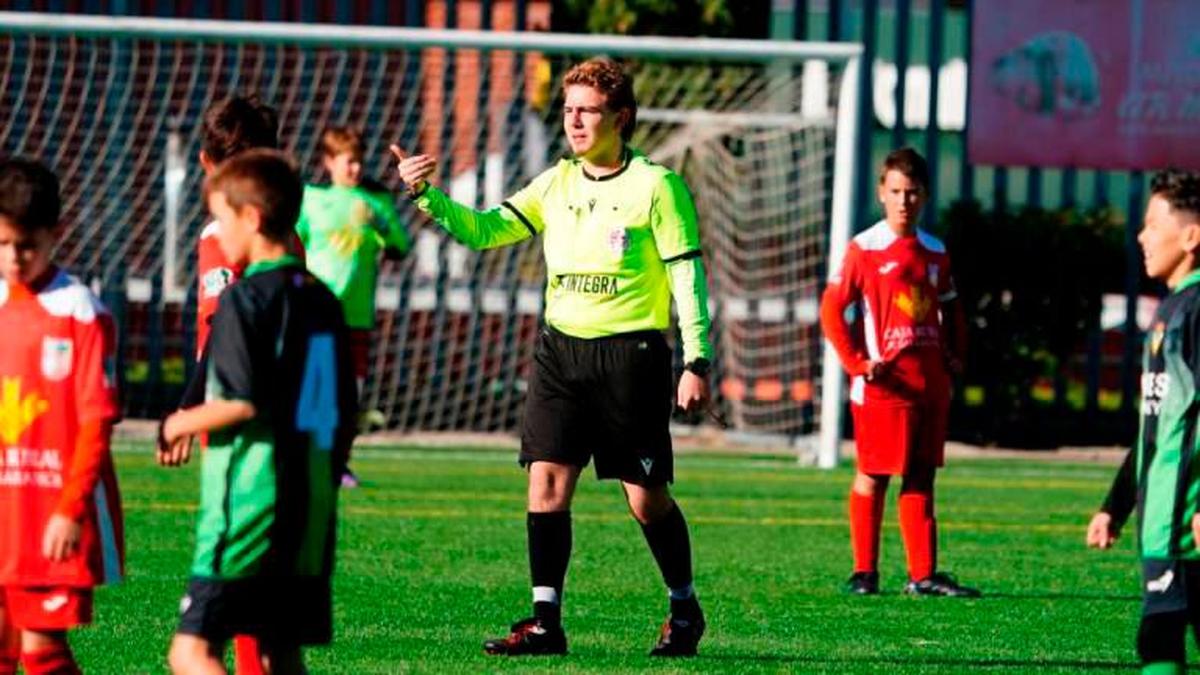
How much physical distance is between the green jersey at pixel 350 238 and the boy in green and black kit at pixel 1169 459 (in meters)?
7.00

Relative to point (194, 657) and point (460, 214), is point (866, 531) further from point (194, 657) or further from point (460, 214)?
point (194, 657)

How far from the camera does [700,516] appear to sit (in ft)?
40.4

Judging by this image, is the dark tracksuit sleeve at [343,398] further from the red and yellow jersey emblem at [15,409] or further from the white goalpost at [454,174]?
the white goalpost at [454,174]

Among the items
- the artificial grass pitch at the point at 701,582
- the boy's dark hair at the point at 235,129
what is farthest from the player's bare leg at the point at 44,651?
the boy's dark hair at the point at 235,129

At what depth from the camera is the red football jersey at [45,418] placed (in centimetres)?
540

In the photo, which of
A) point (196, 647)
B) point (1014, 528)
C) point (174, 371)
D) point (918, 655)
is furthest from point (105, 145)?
point (196, 647)

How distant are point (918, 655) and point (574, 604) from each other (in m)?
1.52

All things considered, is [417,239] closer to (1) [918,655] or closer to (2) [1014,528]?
(2) [1014,528]

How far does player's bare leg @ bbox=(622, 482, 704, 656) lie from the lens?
7.37 meters

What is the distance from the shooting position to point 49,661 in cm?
551

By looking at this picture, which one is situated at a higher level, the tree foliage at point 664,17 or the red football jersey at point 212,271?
the tree foliage at point 664,17

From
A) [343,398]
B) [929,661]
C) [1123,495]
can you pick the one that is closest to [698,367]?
[929,661]

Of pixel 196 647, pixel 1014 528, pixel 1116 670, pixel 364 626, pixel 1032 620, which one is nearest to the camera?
pixel 196 647

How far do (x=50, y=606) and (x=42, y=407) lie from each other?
43 cm
